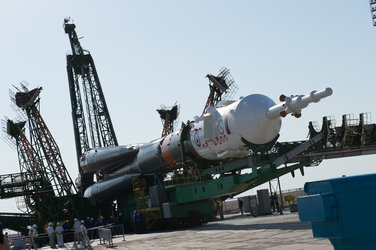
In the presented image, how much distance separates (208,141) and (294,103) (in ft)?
17.0

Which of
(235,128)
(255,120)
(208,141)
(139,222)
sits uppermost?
(255,120)

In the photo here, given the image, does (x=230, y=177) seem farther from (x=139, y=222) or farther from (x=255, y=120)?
(x=139, y=222)

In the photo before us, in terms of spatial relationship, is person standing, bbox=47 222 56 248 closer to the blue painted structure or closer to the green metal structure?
the green metal structure

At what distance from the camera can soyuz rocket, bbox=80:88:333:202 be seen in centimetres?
1861

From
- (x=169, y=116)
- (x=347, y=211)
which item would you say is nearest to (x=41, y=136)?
(x=169, y=116)

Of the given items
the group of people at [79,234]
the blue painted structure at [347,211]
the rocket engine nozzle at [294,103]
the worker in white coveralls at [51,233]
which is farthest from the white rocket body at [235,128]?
the blue painted structure at [347,211]

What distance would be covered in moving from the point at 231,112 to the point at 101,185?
522 inches

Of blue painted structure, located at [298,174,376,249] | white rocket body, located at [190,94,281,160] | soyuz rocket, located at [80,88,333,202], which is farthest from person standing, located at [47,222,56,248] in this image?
blue painted structure, located at [298,174,376,249]

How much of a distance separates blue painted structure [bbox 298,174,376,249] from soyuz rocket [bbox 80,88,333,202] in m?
12.4

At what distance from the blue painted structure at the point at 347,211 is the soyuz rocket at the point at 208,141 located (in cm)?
1244

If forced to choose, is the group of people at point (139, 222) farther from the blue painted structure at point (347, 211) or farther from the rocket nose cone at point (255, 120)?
the blue painted structure at point (347, 211)

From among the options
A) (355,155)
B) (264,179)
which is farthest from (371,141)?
(264,179)

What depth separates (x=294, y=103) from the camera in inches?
670

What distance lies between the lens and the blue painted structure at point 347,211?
3637 mm
